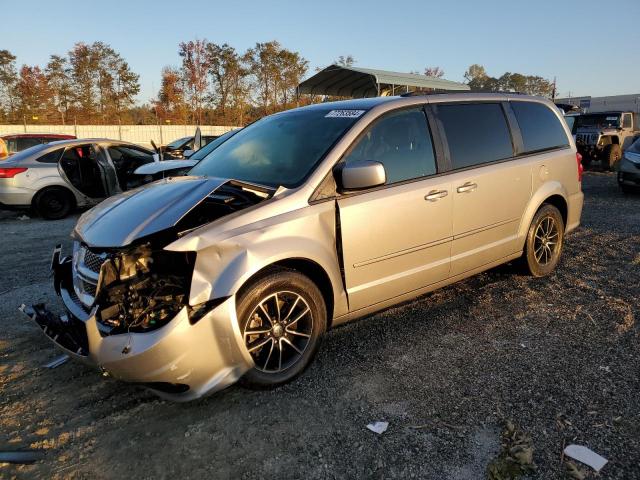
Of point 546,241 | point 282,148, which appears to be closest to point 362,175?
point 282,148

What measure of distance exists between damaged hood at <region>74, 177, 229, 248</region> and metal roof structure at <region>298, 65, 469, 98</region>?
13.7 meters

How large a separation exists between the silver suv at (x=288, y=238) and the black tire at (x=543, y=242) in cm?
27

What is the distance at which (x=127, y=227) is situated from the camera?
274 centimetres

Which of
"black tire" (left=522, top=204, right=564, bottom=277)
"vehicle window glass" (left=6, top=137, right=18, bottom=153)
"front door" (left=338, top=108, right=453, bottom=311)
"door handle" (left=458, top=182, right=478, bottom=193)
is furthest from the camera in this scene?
"vehicle window glass" (left=6, top=137, right=18, bottom=153)

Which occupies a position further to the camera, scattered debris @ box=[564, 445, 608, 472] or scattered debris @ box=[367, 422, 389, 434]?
scattered debris @ box=[367, 422, 389, 434]

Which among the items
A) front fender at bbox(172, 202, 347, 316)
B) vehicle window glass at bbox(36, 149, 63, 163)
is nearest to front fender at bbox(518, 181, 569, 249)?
front fender at bbox(172, 202, 347, 316)

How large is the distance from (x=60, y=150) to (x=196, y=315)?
797 centimetres

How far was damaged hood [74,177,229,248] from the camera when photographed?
2.69 m

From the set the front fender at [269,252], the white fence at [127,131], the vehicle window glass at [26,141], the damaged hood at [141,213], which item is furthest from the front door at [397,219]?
the white fence at [127,131]

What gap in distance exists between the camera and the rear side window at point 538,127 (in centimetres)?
451

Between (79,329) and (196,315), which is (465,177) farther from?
(79,329)

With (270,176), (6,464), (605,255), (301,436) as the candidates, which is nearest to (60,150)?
(270,176)

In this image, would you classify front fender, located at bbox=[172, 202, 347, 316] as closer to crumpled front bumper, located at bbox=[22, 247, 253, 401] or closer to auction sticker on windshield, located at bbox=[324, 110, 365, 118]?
crumpled front bumper, located at bbox=[22, 247, 253, 401]

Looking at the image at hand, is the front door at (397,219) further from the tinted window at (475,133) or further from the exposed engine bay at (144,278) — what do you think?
the exposed engine bay at (144,278)
